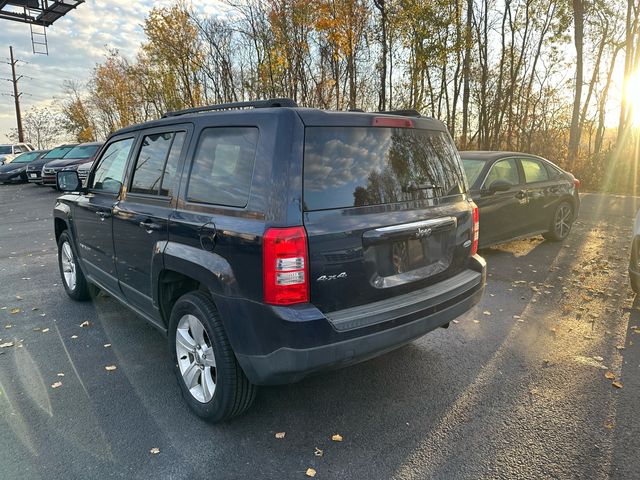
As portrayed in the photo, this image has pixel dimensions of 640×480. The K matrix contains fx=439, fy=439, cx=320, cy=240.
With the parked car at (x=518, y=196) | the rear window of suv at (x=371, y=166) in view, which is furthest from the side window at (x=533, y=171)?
the rear window of suv at (x=371, y=166)

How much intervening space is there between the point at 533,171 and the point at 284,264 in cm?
633

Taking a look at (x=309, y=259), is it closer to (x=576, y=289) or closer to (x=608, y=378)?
(x=608, y=378)

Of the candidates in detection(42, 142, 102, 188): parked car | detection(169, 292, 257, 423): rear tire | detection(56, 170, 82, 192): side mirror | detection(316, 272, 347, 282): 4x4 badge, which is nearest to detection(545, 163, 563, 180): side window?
detection(316, 272, 347, 282): 4x4 badge

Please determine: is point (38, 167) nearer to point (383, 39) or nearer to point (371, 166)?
point (383, 39)

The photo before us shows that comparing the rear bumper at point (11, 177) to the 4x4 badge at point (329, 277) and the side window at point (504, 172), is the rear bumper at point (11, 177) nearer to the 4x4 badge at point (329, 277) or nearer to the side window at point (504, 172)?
the side window at point (504, 172)

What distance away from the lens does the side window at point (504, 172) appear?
252 inches

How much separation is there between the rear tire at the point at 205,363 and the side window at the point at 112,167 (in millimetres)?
1543

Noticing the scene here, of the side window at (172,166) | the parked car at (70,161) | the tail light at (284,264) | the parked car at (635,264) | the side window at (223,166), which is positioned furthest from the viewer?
the parked car at (70,161)

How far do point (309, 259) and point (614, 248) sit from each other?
7.18m

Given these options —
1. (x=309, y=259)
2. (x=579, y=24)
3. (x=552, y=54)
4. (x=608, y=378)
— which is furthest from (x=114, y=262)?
(x=552, y=54)

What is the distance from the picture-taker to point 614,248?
7410 mm

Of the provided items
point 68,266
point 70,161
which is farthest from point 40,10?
point 68,266

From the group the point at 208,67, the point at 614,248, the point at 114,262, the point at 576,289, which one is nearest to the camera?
the point at 114,262

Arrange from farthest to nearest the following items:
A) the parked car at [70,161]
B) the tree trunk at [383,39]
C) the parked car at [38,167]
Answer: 1. the parked car at [38,167]
2. the parked car at [70,161]
3. the tree trunk at [383,39]
